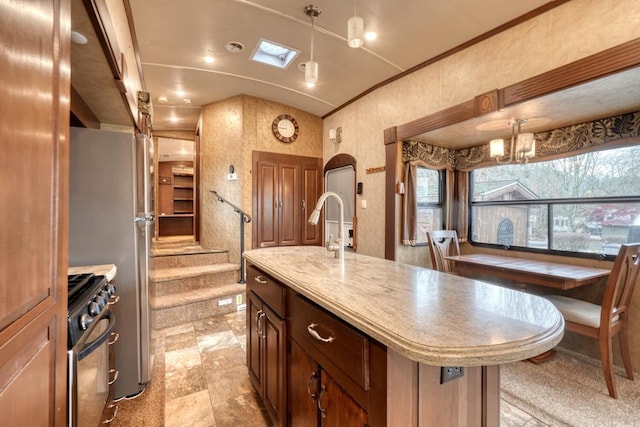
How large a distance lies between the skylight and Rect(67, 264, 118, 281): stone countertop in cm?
248

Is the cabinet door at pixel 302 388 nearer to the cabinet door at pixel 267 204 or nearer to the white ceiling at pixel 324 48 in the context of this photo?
the white ceiling at pixel 324 48

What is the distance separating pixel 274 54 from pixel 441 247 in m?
2.92

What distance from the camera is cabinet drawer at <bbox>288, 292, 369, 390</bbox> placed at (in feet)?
2.74

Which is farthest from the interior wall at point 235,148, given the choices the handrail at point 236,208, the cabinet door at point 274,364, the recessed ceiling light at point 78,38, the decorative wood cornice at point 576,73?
the decorative wood cornice at point 576,73

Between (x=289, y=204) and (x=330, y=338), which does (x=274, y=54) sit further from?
(x=330, y=338)

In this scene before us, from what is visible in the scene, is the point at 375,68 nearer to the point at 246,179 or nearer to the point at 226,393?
the point at 246,179

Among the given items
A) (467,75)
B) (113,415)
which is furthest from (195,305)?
(467,75)

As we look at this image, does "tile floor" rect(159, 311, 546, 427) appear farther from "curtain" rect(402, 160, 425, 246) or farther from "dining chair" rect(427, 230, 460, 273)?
"curtain" rect(402, 160, 425, 246)

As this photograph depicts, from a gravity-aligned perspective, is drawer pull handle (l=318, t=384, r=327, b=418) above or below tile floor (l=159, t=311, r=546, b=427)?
above

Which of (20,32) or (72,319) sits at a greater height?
(20,32)

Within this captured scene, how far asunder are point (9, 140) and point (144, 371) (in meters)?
2.05

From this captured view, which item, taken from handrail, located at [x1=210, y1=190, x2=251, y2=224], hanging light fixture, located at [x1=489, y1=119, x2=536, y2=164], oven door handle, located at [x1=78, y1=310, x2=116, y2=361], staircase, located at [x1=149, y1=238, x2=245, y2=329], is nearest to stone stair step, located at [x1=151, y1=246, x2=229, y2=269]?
staircase, located at [x1=149, y1=238, x2=245, y2=329]

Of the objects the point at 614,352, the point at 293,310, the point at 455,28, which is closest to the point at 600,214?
the point at 614,352

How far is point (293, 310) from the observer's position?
131cm
